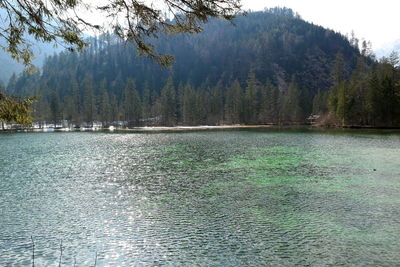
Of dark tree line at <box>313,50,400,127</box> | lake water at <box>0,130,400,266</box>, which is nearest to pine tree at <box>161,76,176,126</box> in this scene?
dark tree line at <box>313,50,400,127</box>

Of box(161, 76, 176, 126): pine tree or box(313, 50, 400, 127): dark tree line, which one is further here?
box(161, 76, 176, 126): pine tree

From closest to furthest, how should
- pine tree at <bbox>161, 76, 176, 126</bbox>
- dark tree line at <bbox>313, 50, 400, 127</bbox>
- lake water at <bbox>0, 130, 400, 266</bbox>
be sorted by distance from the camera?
lake water at <bbox>0, 130, 400, 266</bbox> → dark tree line at <bbox>313, 50, 400, 127</bbox> → pine tree at <bbox>161, 76, 176, 126</bbox>

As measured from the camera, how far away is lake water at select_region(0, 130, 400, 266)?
11.4m

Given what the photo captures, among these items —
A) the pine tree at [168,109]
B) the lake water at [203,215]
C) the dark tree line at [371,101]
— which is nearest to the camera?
the lake water at [203,215]

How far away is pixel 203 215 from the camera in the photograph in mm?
15750

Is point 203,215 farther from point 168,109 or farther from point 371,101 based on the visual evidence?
point 168,109

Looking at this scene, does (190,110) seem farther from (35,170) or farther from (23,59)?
(23,59)

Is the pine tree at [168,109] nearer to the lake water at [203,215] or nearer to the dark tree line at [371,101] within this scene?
Result: the dark tree line at [371,101]

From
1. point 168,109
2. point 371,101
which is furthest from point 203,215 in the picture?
point 168,109

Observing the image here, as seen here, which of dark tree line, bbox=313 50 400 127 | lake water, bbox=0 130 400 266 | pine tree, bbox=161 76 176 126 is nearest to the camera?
lake water, bbox=0 130 400 266

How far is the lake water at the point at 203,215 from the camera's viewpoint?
11.4 metres

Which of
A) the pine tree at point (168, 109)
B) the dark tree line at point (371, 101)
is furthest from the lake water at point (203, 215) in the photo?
the pine tree at point (168, 109)

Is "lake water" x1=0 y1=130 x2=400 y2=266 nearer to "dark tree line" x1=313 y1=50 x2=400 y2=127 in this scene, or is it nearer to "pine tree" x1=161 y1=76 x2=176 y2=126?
"dark tree line" x1=313 y1=50 x2=400 y2=127

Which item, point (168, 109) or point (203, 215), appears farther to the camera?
point (168, 109)
